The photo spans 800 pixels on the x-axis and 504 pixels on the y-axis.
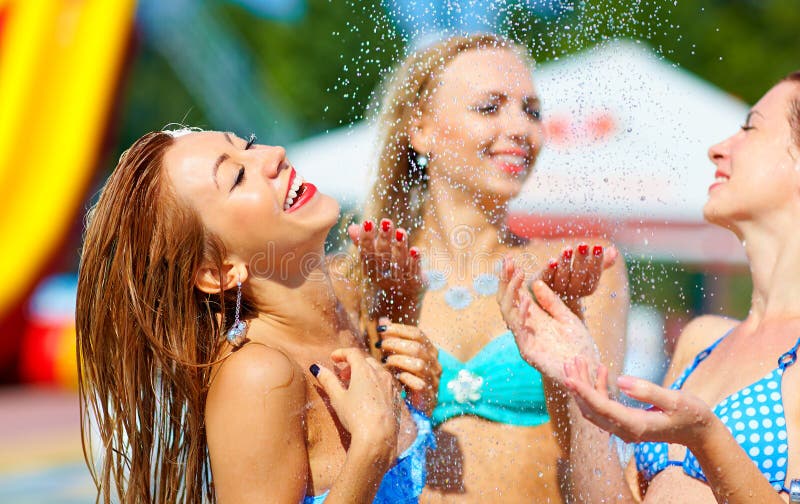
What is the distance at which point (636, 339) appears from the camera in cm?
342

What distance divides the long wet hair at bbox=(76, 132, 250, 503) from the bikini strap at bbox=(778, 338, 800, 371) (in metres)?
1.42

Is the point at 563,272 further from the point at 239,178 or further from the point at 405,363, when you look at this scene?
the point at 239,178

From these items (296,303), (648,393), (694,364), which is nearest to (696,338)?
(694,364)

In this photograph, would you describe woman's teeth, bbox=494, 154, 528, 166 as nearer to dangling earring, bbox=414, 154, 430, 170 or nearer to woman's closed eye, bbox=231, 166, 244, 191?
dangling earring, bbox=414, 154, 430, 170

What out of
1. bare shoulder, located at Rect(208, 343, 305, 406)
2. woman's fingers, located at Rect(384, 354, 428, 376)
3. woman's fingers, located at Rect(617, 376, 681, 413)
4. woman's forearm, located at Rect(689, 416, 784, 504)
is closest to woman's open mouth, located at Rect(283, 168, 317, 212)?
bare shoulder, located at Rect(208, 343, 305, 406)

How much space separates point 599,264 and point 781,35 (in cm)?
1473

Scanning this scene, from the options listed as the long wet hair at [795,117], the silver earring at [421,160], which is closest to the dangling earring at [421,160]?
the silver earring at [421,160]

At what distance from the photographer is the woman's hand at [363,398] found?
2146 millimetres

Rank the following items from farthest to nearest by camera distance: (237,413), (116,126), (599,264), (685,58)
Answer: 1. (685,58)
2. (116,126)
3. (599,264)
4. (237,413)

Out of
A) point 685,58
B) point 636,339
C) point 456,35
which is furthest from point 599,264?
point 685,58

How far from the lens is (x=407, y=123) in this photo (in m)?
2.89

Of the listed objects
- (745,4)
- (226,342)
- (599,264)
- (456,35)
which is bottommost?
(226,342)

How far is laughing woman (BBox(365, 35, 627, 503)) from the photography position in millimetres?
2592

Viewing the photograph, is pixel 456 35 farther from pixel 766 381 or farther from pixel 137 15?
pixel 137 15
